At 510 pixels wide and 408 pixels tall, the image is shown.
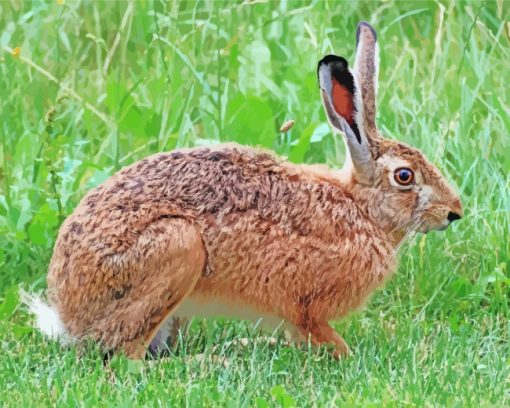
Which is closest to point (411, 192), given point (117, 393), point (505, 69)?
point (117, 393)

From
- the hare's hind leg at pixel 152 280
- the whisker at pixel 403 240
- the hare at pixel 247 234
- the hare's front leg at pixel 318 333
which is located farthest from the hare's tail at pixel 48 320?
the whisker at pixel 403 240

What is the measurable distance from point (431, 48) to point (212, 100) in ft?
5.85

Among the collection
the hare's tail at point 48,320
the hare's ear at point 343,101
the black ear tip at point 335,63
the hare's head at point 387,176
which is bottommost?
the hare's tail at point 48,320

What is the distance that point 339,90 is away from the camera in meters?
6.16

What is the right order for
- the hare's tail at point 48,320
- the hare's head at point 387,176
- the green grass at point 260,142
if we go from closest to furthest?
the green grass at point 260,142, the hare's tail at point 48,320, the hare's head at point 387,176

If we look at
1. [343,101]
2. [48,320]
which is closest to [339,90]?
[343,101]

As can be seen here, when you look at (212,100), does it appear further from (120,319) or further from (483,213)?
(120,319)

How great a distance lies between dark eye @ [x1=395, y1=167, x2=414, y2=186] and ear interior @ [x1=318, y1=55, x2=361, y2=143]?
0.21 meters

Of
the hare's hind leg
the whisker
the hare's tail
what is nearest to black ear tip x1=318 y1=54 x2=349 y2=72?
the whisker

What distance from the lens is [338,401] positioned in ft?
18.0

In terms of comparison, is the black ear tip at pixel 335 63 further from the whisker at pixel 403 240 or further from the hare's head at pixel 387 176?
the whisker at pixel 403 240

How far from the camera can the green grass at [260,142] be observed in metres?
5.79

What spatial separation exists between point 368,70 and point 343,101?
0.27 m

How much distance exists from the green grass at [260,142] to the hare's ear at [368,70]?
0.75 meters
